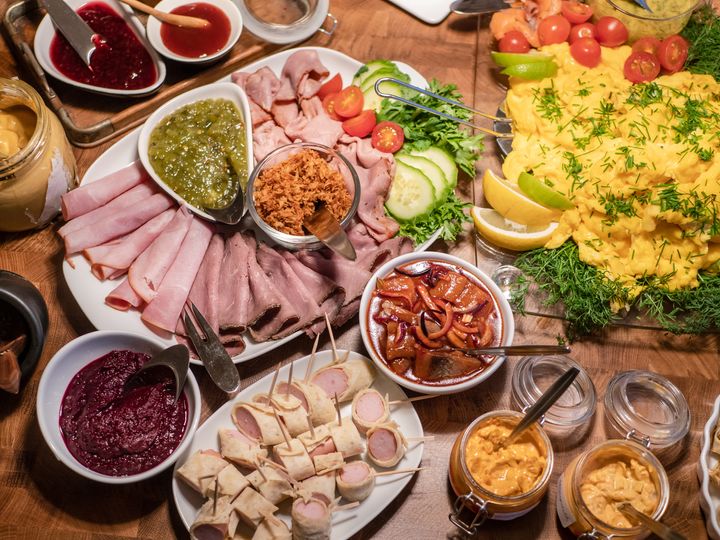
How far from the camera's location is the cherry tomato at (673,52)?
13.9 ft

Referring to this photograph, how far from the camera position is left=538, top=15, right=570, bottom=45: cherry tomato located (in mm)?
4328

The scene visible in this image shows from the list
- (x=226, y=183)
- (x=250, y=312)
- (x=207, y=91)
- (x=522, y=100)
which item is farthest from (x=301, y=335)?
(x=522, y=100)

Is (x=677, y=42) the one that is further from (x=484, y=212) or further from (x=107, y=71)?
(x=107, y=71)

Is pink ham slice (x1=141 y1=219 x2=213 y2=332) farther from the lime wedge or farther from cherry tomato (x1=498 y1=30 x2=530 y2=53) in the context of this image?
cherry tomato (x1=498 y1=30 x2=530 y2=53)

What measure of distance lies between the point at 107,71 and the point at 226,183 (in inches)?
45.0

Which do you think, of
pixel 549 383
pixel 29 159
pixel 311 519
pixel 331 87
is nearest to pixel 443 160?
pixel 331 87

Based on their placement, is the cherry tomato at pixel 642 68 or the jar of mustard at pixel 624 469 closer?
the jar of mustard at pixel 624 469

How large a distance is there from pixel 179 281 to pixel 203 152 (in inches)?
30.7

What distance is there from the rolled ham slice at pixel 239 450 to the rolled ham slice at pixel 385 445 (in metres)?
0.53

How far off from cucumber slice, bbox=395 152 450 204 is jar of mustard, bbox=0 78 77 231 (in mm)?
1884

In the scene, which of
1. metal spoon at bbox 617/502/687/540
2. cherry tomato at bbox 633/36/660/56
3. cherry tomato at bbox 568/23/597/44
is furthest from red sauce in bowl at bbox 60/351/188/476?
cherry tomato at bbox 633/36/660/56

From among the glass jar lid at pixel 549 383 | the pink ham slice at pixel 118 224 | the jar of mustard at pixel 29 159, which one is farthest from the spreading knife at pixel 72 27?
the glass jar lid at pixel 549 383

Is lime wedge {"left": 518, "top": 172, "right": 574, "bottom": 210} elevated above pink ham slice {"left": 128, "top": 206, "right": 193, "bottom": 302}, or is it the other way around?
lime wedge {"left": 518, "top": 172, "right": 574, "bottom": 210}

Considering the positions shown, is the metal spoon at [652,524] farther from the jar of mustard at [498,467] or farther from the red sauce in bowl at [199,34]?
the red sauce in bowl at [199,34]
